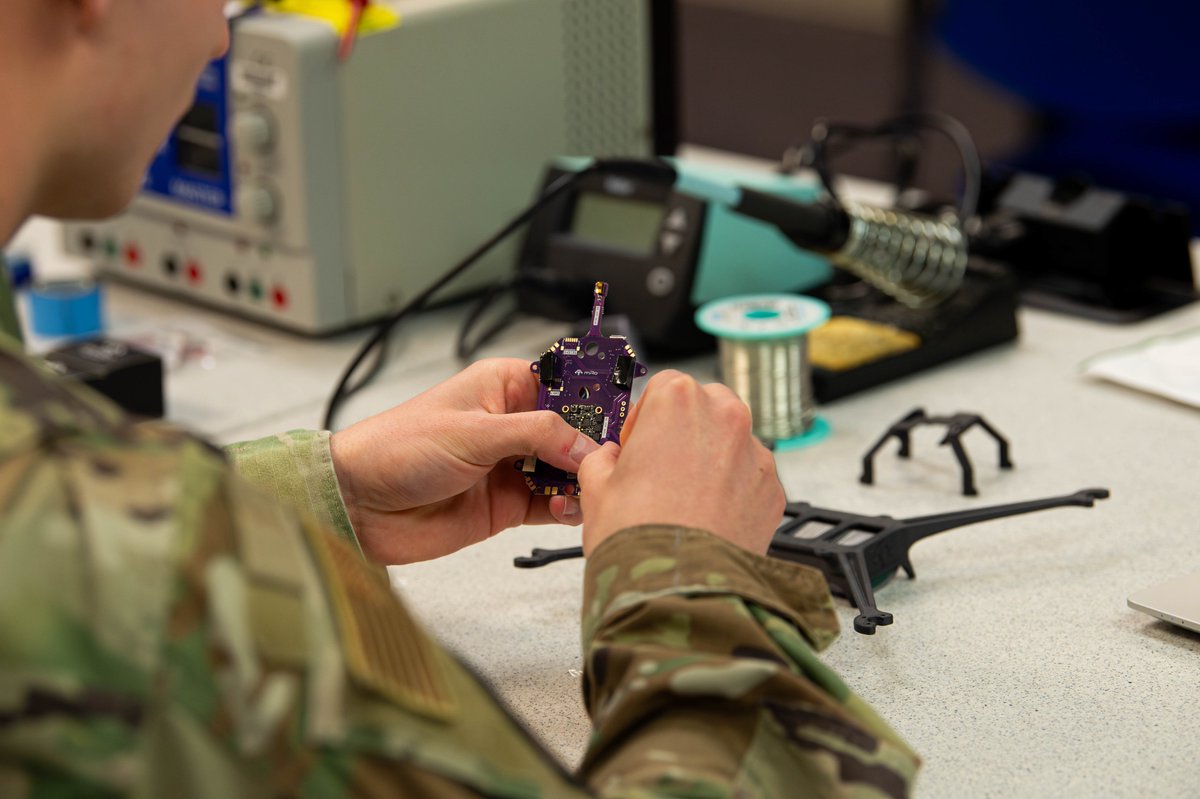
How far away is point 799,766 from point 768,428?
64 cm

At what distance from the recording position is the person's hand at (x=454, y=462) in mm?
950

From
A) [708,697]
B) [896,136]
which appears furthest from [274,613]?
[896,136]

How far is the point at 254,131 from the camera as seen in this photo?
4.86ft

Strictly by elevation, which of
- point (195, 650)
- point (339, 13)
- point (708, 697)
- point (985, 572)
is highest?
point (339, 13)

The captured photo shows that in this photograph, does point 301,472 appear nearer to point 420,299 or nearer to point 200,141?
point 420,299

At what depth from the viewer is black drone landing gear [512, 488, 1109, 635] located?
100 centimetres

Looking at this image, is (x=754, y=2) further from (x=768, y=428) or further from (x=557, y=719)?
(x=557, y=719)

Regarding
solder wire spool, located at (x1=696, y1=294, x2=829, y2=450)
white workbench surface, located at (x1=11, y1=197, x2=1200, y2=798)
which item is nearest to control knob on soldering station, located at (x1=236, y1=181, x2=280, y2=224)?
white workbench surface, located at (x1=11, y1=197, x2=1200, y2=798)

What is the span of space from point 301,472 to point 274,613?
454 millimetres

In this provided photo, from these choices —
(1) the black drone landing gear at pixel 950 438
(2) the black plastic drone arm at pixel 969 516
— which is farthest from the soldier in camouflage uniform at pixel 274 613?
(1) the black drone landing gear at pixel 950 438

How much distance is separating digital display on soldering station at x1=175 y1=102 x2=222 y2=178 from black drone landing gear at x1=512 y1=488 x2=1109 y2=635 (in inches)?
27.8

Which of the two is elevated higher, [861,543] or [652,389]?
[652,389]

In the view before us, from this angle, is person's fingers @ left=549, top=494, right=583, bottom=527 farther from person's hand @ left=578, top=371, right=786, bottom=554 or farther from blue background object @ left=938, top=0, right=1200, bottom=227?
blue background object @ left=938, top=0, right=1200, bottom=227

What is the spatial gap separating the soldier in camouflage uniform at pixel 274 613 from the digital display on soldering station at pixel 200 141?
0.90 m
